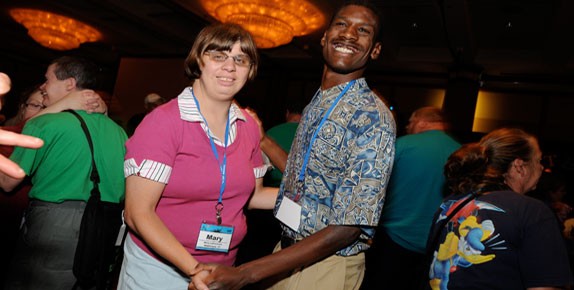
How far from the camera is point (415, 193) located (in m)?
2.89

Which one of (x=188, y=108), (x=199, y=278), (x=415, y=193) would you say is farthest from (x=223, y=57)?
(x=415, y=193)

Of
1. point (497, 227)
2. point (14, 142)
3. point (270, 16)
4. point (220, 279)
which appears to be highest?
point (270, 16)

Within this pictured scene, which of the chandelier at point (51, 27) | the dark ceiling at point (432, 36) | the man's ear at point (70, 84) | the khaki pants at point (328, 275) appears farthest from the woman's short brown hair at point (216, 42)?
the chandelier at point (51, 27)

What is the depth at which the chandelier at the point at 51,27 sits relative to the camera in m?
8.26

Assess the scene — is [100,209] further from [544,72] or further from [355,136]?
[544,72]

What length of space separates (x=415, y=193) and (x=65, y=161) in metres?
2.22

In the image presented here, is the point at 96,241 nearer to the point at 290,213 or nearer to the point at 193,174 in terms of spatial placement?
the point at 193,174

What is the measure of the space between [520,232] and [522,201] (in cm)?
13

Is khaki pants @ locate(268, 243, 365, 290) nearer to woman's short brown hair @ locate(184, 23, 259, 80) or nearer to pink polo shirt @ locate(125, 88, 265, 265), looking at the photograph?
pink polo shirt @ locate(125, 88, 265, 265)

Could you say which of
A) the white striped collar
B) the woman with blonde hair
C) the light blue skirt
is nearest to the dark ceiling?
the woman with blonde hair

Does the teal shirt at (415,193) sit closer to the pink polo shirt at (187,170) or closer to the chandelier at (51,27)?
the pink polo shirt at (187,170)

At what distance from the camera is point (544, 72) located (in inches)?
310

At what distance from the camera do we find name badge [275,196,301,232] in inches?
50.6

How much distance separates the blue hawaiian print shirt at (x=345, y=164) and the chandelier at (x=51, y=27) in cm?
885
